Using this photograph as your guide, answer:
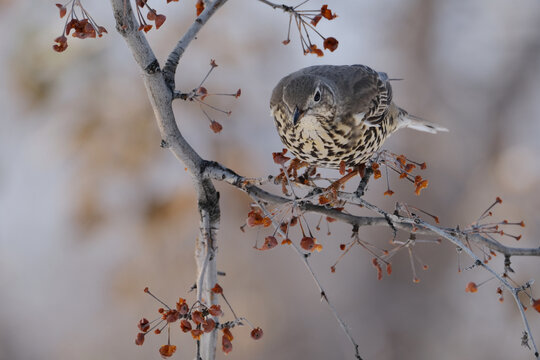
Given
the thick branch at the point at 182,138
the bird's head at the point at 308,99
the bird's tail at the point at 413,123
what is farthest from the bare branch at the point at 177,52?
the bird's tail at the point at 413,123

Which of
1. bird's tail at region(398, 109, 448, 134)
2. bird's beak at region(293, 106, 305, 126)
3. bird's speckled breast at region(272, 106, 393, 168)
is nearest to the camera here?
bird's beak at region(293, 106, 305, 126)

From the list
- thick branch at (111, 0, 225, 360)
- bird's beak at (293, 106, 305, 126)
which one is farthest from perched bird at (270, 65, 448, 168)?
thick branch at (111, 0, 225, 360)

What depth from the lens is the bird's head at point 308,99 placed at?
171 centimetres

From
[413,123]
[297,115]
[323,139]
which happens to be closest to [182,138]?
[297,115]

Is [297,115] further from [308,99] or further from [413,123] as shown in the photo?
[413,123]

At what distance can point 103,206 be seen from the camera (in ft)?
10.0

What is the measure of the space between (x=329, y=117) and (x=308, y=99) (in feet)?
0.42

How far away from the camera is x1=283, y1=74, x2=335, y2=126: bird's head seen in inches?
67.5

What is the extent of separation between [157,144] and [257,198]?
5.90 ft

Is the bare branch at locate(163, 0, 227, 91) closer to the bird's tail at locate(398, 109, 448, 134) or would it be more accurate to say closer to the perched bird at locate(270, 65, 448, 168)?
the perched bird at locate(270, 65, 448, 168)

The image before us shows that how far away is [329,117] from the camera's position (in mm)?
1814

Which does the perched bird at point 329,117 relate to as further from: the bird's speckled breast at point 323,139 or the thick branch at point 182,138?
the thick branch at point 182,138

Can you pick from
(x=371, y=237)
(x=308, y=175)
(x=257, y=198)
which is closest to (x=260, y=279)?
(x=371, y=237)

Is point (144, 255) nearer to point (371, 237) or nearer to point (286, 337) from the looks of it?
Result: point (286, 337)
